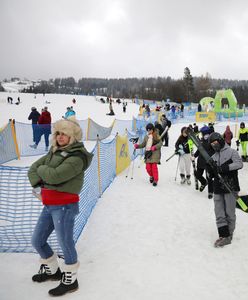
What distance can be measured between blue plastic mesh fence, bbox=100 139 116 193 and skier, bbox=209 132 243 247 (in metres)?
3.26

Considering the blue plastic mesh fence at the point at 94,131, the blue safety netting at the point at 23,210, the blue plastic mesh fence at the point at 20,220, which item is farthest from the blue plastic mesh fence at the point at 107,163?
the blue plastic mesh fence at the point at 94,131

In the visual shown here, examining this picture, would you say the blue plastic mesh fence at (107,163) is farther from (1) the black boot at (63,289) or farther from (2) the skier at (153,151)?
(1) the black boot at (63,289)

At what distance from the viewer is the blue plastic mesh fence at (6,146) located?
10.2 m

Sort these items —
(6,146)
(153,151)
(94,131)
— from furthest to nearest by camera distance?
1. (94,131)
2. (6,146)
3. (153,151)

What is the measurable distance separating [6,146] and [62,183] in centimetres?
820

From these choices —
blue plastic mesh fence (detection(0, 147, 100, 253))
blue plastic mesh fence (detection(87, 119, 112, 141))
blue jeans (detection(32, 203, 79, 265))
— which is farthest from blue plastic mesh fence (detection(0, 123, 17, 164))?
blue jeans (detection(32, 203, 79, 265))

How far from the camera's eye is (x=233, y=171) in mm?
4707

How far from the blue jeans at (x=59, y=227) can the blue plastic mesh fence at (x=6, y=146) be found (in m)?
7.53

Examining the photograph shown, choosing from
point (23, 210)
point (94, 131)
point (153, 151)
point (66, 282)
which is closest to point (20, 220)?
point (23, 210)

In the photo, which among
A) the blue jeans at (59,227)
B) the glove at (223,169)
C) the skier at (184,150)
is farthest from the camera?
the skier at (184,150)

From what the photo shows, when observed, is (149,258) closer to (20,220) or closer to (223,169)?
(223,169)

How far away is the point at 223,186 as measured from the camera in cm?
463

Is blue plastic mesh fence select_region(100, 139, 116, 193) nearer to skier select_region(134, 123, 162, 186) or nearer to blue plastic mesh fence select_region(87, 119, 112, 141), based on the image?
skier select_region(134, 123, 162, 186)

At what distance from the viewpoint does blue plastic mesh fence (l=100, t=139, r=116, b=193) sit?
25.2 feet
